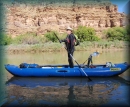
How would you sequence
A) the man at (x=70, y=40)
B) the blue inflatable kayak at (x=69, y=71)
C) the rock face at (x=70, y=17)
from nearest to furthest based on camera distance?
1. the blue inflatable kayak at (x=69, y=71)
2. the man at (x=70, y=40)
3. the rock face at (x=70, y=17)

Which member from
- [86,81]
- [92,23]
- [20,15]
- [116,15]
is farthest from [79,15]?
[86,81]

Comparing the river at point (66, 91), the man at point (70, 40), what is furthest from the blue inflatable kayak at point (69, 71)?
the man at point (70, 40)

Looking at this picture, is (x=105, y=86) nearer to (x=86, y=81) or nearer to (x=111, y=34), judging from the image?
(x=86, y=81)

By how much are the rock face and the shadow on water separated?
39456 millimetres

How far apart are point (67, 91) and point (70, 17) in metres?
45.6

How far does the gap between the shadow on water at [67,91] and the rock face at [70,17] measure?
129 feet

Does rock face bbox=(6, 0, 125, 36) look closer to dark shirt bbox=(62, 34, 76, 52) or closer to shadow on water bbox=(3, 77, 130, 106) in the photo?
dark shirt bbox=(62, 34, 76, 52)

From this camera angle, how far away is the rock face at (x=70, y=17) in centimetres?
4931

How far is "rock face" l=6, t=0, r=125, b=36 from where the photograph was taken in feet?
162

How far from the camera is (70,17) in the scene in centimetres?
5212

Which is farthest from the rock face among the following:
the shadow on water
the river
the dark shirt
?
the shadow on water

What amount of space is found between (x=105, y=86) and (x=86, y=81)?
0.97 metres

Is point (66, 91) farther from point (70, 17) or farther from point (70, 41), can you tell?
point (70, 17)

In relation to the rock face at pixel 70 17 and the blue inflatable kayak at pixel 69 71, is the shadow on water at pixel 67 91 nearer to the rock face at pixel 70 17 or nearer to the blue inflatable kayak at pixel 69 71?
the blue inflatable kayak at pixel 69 71
